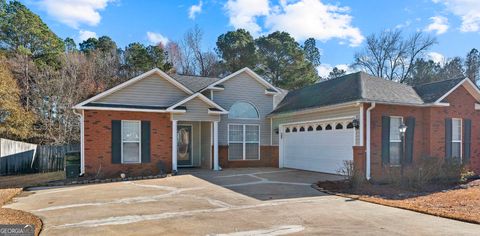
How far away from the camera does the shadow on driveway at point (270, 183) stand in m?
10.4

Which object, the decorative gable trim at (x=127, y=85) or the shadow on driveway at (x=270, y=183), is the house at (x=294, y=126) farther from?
the shadow on driveway at (x=270, y=183)

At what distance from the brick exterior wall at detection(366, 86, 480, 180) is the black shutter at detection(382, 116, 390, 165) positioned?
0.57 feet

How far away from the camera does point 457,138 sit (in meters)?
15.8

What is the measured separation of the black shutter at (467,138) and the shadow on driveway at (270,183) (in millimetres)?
6626

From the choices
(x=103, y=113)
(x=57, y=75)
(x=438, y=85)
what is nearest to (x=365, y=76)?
(x=438, y=85)

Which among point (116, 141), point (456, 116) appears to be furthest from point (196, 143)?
point (456, 116)

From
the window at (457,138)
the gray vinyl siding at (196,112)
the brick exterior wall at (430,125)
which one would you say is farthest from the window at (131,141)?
the window at (457,138)

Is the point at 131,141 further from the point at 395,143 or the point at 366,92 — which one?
the point at 395,143

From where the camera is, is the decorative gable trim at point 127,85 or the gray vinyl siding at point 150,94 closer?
the decorative gable trim at point 127,85

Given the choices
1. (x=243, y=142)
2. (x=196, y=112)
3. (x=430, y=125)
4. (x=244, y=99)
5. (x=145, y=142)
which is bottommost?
(x=243, y=142)

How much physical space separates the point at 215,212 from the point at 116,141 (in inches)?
321

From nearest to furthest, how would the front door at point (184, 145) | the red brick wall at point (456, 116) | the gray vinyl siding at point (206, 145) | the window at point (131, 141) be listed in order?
the window at point (131, 141) → the red brick wall at point (456, 116) → the gray vinyl siding at point (206, 145) → the front door at point (184, 145)

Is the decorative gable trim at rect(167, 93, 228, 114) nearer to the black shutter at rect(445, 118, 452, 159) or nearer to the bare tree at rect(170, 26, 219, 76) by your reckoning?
the black shutter at rect(445, 118, 452, 159)

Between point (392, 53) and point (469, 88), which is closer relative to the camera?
point (469, 88)
